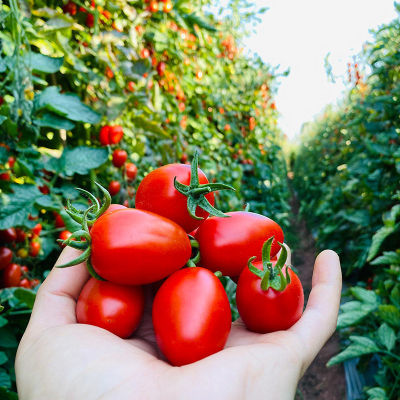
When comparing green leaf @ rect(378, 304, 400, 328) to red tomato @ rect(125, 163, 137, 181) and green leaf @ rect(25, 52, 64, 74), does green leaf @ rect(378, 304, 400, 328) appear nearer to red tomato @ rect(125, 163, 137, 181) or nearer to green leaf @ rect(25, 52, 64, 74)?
red tomato @ rect(125, 163, 137, 181)

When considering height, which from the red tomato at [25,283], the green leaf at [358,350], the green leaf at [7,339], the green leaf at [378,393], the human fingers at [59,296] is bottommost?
the green leaf at [378,393]

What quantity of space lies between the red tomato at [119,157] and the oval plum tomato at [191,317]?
2.97ft

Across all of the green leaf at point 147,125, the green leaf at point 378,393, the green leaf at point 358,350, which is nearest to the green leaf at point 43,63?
the green leaf at point 147,125

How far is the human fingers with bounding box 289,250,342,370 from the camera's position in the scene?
80 cm

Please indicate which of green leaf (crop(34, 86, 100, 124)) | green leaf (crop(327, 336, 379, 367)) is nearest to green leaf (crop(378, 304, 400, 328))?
green leaf (crop(327, 336, 379, 367))

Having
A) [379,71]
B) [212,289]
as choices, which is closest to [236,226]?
[212,289]

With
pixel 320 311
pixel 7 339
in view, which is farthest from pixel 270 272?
pixel 7 339

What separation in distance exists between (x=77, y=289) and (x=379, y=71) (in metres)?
3.02

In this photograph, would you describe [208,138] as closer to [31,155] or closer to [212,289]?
[31,155]

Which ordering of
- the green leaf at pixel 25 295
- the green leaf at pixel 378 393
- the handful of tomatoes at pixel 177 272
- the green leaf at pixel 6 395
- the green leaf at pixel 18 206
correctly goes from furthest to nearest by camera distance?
the green leaf at pixel 378 393 < the green leaf at pixel 18 206 < the green leaf at pixel 25 295 < the green leaf at pixel 6 395 < the handful of tomatoes at pixel 177 272

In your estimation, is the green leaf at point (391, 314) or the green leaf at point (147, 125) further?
the green leaf at point (147, 125)

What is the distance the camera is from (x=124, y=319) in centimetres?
79

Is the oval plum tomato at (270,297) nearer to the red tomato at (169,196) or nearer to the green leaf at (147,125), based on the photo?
the red tomato at (169,196)

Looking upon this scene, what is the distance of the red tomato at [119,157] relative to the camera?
1.58 meters
